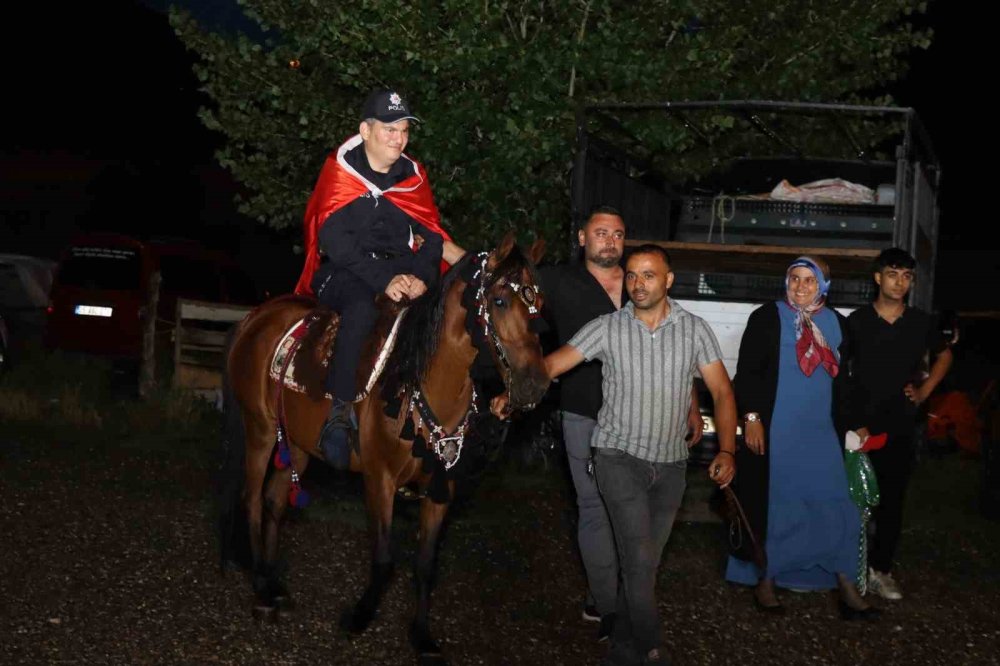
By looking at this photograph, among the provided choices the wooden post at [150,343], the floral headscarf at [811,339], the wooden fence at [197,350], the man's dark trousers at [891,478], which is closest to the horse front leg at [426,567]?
the floral headscarf at [811,339]

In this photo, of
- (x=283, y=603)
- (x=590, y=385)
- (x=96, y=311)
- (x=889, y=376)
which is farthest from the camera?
(x=96, y=311)

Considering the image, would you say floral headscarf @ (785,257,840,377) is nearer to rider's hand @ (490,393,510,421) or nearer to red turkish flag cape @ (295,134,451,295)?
red turkish flag cape @ (295,134,451,295)

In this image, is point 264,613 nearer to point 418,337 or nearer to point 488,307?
point 418,337

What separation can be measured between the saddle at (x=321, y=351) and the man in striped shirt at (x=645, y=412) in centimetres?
95

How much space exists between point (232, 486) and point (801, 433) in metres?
3.24

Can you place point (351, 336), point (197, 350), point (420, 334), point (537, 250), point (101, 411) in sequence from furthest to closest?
point (197, 350) < point (101, 411) < point (351, 336) < point (420, 334) < point (537, 250)

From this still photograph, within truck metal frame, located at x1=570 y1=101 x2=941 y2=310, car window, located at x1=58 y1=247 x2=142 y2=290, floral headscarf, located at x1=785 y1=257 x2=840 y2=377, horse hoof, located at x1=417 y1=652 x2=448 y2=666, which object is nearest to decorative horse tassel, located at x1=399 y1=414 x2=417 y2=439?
horse hoof, located at x1=417 y1=652 x2=448 y2=666

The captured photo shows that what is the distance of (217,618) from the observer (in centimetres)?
706

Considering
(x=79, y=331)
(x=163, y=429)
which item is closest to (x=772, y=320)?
(x=163, y=429)

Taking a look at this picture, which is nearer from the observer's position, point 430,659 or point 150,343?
point 430,659

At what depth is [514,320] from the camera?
5844mm

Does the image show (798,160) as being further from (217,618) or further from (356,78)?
(217,618)

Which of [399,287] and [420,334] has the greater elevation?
[399,287]

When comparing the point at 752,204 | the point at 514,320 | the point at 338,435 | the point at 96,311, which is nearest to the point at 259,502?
the point at 338,435
